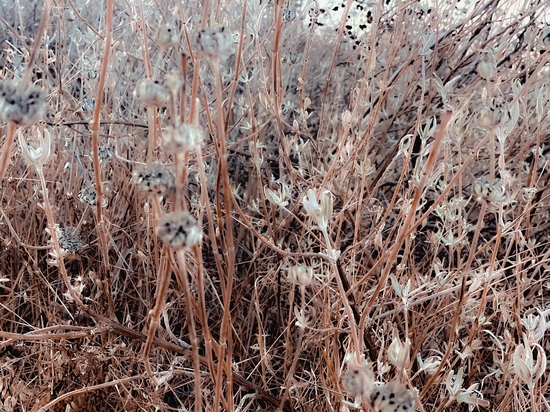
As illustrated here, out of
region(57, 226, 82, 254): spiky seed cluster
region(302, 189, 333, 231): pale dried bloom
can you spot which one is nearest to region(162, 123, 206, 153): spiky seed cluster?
region(302, 189, 333, 231): pale dried bloom

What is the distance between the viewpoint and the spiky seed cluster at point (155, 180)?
17.6 inches

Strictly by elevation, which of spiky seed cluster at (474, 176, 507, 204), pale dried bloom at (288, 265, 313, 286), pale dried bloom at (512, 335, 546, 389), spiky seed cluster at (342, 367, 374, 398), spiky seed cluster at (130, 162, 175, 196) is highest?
spiky seed cluster at (474, 176, 507, 204)

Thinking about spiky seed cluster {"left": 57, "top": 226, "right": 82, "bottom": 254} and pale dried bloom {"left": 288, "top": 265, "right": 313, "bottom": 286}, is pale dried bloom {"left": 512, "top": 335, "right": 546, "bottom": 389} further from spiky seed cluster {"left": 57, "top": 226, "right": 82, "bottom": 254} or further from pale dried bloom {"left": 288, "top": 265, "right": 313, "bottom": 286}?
spiky seed cluster {"left": 57, "top": 226, "right": 82, "bottom": 254}

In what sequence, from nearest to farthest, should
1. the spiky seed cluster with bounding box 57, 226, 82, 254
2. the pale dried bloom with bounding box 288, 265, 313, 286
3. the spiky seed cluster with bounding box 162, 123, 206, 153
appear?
the spiky seed cluster with bounding box 162, 123, 206, 153 → the pale dried bloom with bounding box 288, 265, 313, 286 → the spiky seed cluster with bounding box 57, 226, 82, 254

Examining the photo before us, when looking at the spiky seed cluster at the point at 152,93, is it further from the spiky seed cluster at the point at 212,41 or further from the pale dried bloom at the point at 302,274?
the pale dried bloom at the point at 302,274

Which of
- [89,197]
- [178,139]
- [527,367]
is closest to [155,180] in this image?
[178,139]

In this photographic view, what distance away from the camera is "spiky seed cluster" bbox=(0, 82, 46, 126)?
44cm

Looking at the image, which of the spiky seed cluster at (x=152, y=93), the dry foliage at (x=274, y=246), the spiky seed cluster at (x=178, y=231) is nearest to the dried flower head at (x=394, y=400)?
the dry foliage at (x=274, y=246)

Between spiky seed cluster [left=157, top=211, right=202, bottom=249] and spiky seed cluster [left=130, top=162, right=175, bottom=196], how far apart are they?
0.17ft

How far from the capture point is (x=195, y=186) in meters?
1.46

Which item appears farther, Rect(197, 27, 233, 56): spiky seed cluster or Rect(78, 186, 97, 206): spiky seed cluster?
Rect(78, 186, 97, 206): spiky seed cluster

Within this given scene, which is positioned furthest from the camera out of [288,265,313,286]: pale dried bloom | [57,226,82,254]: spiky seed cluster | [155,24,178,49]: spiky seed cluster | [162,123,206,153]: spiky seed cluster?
[57,226,82,254]: spiky seed cluster

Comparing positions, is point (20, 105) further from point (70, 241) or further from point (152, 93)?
point (70, 241)

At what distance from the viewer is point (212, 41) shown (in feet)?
1.53
